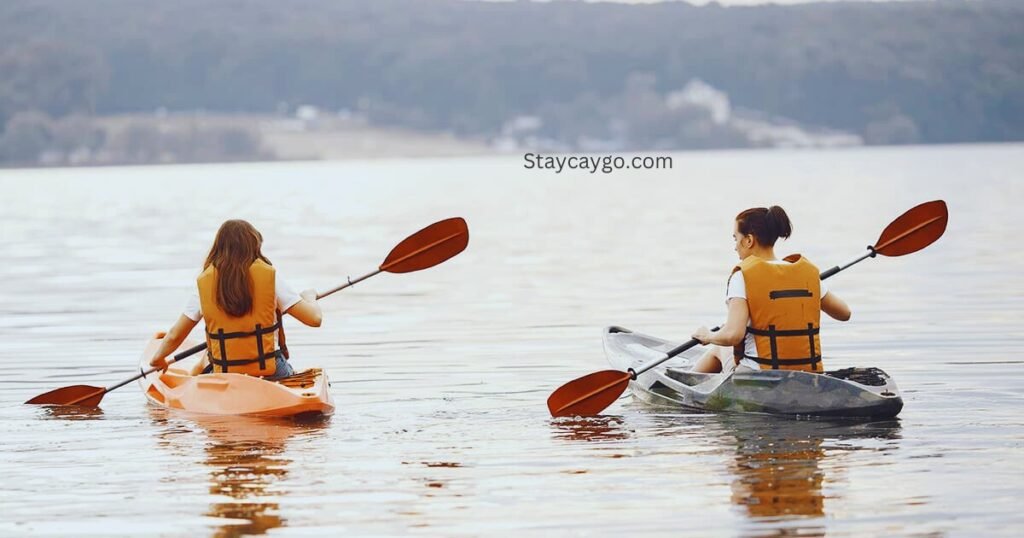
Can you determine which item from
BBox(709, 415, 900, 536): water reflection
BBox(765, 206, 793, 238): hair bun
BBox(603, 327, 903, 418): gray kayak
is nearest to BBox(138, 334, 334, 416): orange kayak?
BBox(603, 327, 903, 418): gray kayak

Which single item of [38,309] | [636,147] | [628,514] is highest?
[636,147]

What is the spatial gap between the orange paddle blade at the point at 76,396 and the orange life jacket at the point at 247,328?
140cm

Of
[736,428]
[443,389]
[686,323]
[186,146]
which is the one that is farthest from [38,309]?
[186,146]

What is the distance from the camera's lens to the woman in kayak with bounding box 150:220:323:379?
10.7 meters

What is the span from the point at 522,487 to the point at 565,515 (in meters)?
0.76

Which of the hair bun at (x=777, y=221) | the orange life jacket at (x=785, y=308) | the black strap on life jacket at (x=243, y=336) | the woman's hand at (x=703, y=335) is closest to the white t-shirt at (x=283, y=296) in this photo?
the black strap on life jacket at (x=243, y=336)

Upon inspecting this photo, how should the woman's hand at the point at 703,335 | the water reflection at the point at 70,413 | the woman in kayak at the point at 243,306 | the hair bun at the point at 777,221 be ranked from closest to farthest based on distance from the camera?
1. the hair bun at the point at 777,221
2. the woman's hand at the point at 703,335
3. the woman in kayak at the point at 243,306
4. the water reflection at the point at 70,413

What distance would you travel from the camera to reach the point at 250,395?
35.9 feet

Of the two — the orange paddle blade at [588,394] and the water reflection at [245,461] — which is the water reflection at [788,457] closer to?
the orange paddle blade at [588,394]

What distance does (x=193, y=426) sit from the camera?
11.0 m

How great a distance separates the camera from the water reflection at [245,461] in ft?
26.3

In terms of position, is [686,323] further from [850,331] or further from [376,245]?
[376,245]

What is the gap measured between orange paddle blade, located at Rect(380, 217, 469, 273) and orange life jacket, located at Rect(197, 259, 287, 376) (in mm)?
1675

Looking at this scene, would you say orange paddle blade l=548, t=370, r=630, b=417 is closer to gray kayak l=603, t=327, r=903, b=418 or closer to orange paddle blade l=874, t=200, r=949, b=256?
gray kayak l=603, t=327, r=903, b=418
